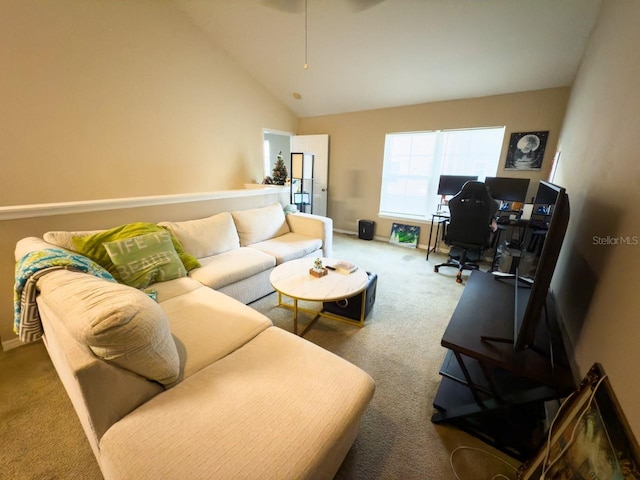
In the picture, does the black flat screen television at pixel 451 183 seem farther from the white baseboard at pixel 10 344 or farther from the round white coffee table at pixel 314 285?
the white baseboard at pixel 10 344

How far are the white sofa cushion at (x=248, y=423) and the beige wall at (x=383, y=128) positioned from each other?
12.4 feet

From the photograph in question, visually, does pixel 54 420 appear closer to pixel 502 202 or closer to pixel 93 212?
pixel 93 212

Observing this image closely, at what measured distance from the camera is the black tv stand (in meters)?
1.13

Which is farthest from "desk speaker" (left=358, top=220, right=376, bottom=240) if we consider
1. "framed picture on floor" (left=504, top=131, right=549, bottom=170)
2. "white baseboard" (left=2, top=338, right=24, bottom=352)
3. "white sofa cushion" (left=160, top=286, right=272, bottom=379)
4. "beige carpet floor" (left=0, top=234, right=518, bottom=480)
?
"white baseboard" (left=2, top=338, right=24, bottom=352)

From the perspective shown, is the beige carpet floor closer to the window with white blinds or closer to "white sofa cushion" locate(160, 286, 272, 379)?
"white sofa cushion" locate(160, 286, 272, 379)

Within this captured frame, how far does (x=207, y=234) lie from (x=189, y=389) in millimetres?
1707

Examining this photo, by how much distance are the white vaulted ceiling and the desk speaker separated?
198cm

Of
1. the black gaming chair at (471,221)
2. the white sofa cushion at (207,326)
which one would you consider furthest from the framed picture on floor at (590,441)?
the black gaming chair at (471,221)

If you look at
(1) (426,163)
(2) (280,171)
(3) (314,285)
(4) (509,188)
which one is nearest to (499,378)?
(3) (314,285)

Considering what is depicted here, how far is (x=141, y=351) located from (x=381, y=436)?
1.20 metres

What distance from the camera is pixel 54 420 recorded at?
1362 millimetres

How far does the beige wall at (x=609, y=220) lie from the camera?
85cm

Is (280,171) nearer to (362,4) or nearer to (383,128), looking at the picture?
(383,128)

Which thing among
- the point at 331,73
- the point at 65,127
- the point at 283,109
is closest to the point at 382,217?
the point at 331,73
